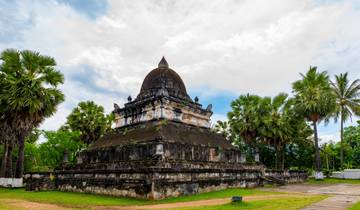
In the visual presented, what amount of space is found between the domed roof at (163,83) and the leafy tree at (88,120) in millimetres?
8797

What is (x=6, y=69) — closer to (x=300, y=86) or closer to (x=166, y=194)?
(x=166, y=194)

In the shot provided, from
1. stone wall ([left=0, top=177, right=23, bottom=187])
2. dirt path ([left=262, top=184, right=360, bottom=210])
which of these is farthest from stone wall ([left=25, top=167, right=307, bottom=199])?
dirt path ([left=262, top=184, right=360, bottom=210])

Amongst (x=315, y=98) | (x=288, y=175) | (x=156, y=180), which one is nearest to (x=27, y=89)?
(x=156, y=180)

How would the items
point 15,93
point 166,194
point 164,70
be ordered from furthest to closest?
1. point 164,70
2. point 15,93
3. point 166,194

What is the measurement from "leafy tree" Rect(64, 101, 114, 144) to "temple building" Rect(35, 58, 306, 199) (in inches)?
273

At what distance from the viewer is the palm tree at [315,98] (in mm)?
28734

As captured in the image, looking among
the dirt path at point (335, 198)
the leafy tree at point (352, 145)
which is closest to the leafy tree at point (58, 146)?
the dirt path at point (335, 198)

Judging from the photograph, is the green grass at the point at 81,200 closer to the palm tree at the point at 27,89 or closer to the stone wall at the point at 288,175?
the palm tree at the point at 27,89

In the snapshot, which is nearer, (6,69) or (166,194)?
(166,194)

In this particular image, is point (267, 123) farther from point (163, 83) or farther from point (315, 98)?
point (163, 83)

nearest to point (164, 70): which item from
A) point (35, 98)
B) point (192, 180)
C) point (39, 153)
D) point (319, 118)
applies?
point (35, 98)

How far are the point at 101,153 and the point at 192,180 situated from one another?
8472 millimetres

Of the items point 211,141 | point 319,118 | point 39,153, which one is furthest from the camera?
point 39,153

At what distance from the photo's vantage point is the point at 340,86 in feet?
107
